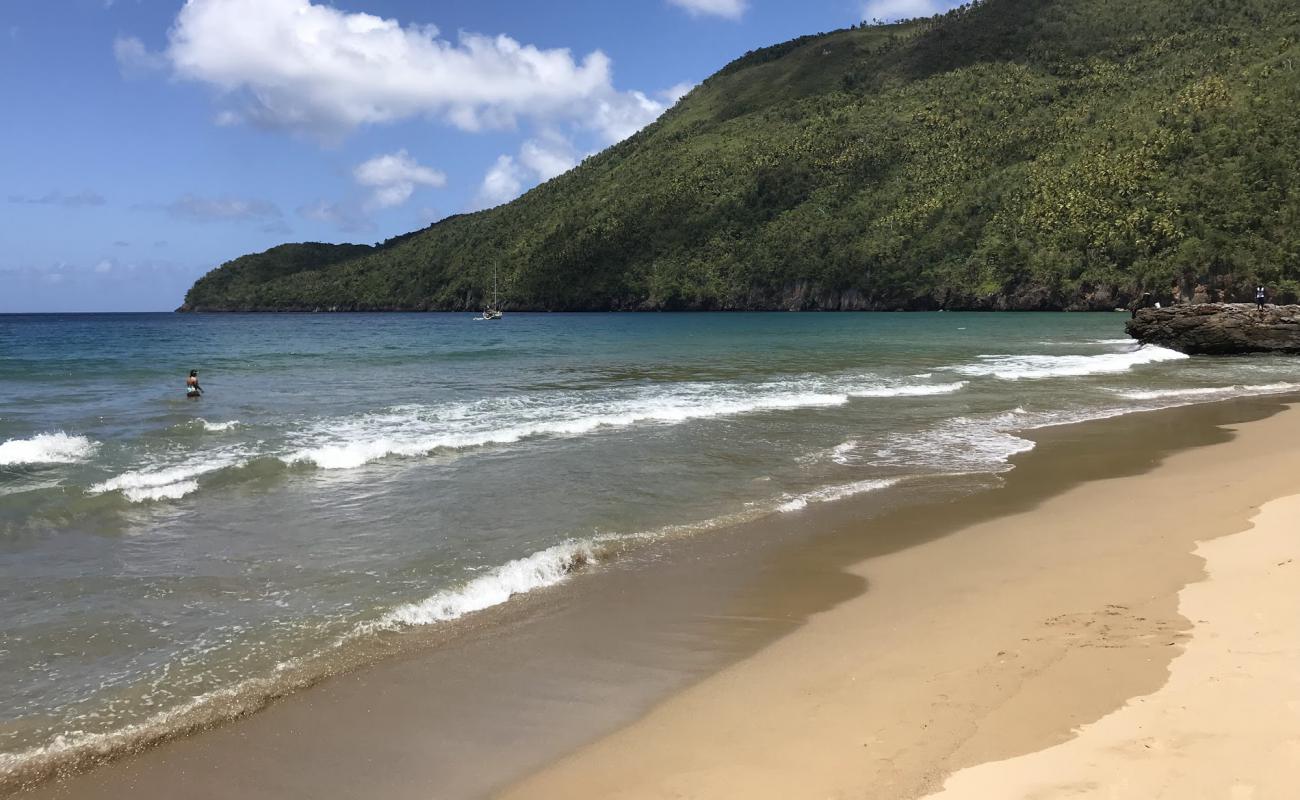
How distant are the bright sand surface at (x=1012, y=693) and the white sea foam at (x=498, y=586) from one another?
2.31 metres

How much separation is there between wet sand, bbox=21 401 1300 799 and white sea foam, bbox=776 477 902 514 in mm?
1034

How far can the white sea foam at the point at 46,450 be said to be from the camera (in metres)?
12.9

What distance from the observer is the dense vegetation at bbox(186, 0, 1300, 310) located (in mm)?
82875

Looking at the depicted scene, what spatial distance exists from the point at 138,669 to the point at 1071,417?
1728 centimetres

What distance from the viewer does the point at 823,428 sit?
15.6m

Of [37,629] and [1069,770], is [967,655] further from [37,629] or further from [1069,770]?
[37,629]

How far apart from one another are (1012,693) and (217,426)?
53.9ft

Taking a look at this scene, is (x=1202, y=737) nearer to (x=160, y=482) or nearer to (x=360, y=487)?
(x=360, y=487)

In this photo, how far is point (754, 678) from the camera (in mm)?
5059

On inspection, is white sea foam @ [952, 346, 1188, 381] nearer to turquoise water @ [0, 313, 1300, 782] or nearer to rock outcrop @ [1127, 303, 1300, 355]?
turquoise water @ [0, 313, 1300, 782]

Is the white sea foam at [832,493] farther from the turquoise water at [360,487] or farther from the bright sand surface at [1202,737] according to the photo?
the bright sand surface at [1202,737]

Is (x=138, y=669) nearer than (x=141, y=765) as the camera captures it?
No

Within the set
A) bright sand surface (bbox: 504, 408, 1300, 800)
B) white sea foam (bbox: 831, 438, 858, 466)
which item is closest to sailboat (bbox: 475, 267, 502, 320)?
white sea foam (bbox: 831, 438, 858, 466)

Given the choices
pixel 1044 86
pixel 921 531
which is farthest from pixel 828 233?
pixel 921 531
